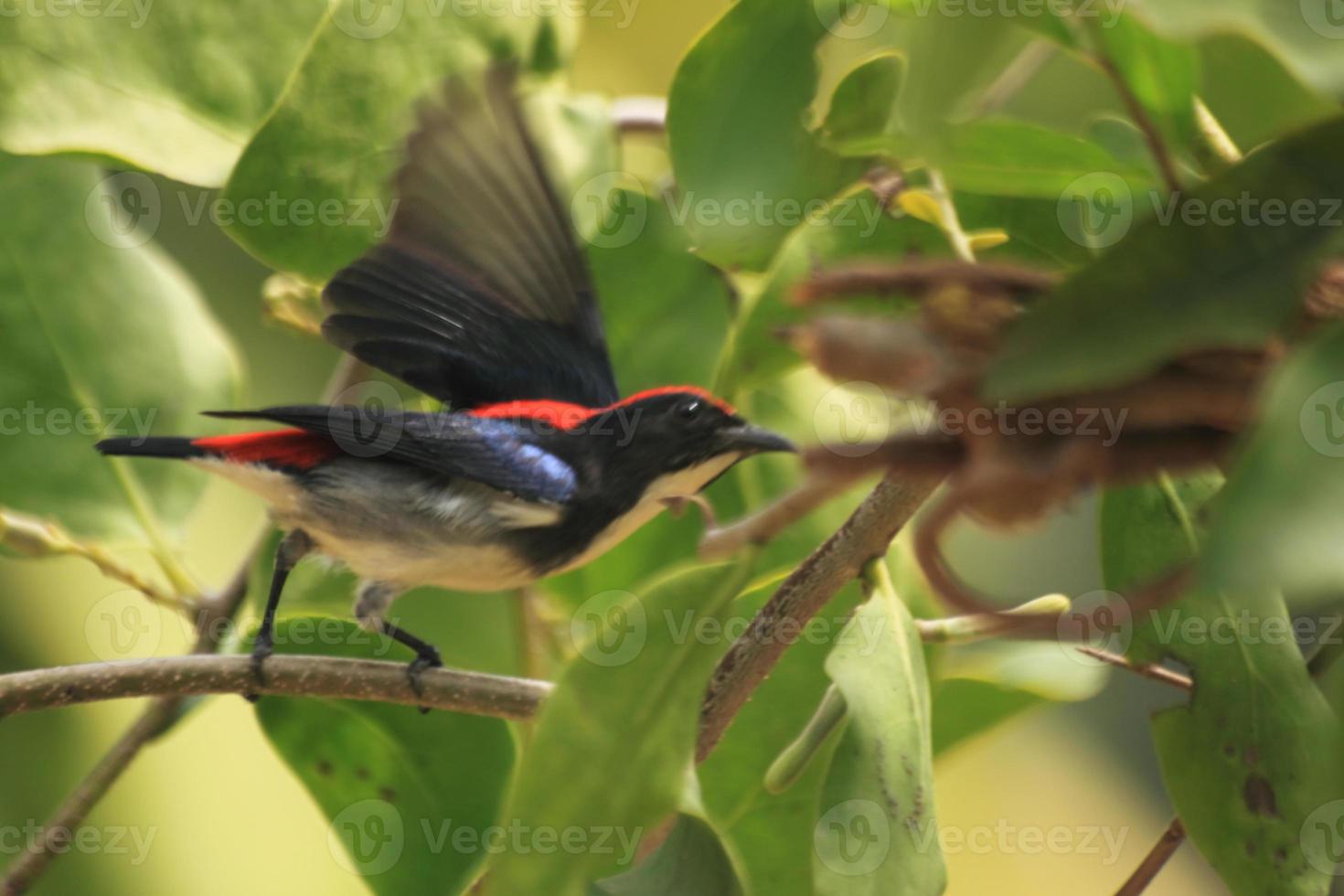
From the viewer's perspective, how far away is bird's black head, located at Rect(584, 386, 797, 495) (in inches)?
47.2

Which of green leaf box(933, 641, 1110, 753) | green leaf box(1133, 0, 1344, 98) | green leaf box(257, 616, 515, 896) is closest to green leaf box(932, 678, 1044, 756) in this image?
green leaf box(933, 641, 1110, 753)

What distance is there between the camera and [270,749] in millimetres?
2113

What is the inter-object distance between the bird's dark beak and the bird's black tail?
500 mm

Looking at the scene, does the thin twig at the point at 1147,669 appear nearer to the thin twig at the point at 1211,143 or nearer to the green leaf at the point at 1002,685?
the green leaf at the point at 1002,685

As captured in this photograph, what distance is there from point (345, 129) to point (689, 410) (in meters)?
0.37

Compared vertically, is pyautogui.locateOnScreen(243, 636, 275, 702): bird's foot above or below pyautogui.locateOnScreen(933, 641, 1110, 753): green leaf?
above

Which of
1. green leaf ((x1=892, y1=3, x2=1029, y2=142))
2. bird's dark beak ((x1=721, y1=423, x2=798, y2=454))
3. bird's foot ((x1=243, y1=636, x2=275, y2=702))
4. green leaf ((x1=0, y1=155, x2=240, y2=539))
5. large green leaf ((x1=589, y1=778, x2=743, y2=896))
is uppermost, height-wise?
green leaf ((x1=892, y1=3, x2=1029, y2=142))

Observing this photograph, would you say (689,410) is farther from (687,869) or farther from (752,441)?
(687,869)

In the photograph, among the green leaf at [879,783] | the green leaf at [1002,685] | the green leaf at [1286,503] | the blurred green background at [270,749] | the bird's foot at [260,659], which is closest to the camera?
the green leaf at [1286,503]

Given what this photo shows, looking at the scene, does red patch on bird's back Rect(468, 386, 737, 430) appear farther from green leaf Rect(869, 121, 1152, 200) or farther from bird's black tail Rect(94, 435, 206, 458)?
green leaf Rect(869, 121, 1152, 200)

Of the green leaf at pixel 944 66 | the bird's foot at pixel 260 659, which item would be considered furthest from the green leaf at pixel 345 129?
the green leaf at pixel 944 66

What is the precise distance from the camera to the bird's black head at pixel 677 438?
1.20 m

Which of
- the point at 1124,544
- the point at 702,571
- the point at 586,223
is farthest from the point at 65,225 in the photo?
the point at 1124,544

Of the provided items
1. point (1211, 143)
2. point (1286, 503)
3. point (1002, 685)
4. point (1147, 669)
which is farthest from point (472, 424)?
point (1286, 503)
